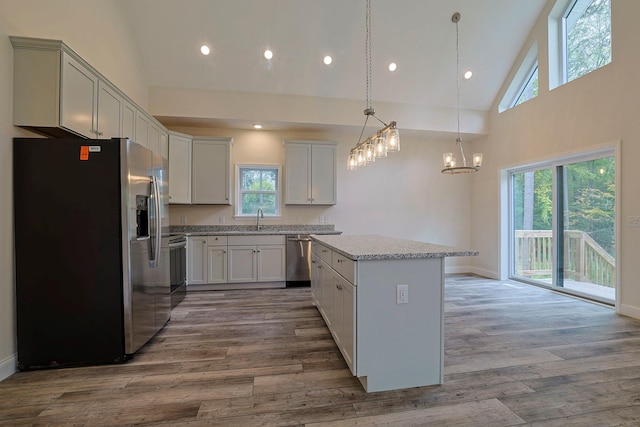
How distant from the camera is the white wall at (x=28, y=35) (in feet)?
6.91

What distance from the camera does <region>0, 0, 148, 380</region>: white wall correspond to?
6.91ft

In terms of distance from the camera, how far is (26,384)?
201cm

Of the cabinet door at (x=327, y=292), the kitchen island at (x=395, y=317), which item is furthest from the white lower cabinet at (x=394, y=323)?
the cabinet door at (x=327, y=292)

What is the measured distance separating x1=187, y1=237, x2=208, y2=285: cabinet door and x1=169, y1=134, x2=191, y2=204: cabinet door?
698 millimetres

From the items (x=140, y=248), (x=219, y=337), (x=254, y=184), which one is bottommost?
(x=219, y=337)

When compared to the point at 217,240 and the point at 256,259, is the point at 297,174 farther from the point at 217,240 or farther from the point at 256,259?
the point at 217,240

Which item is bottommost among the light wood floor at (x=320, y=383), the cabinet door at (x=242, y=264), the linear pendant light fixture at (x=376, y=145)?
the light wood floor at (x=320, y=383)

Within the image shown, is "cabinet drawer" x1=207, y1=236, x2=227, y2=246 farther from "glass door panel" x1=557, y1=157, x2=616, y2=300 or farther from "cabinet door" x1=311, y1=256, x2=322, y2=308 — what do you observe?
"glass door panel" x1=557, y1=157, x2=616, y2=300

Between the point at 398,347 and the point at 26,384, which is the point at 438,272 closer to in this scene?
the point at 398,347

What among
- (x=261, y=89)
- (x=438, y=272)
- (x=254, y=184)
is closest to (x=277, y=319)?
(x=438, y=272)

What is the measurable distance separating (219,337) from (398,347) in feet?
5.79

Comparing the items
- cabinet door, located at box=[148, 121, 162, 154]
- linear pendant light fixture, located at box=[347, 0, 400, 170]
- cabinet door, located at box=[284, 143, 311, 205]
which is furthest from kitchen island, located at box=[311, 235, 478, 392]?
cabinet door, located at box=[148, 121, 162, 154]

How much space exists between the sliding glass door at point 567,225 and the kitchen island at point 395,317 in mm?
3291

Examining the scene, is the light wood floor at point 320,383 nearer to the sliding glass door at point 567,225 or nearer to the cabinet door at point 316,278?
the cabinet door at point 316,278
